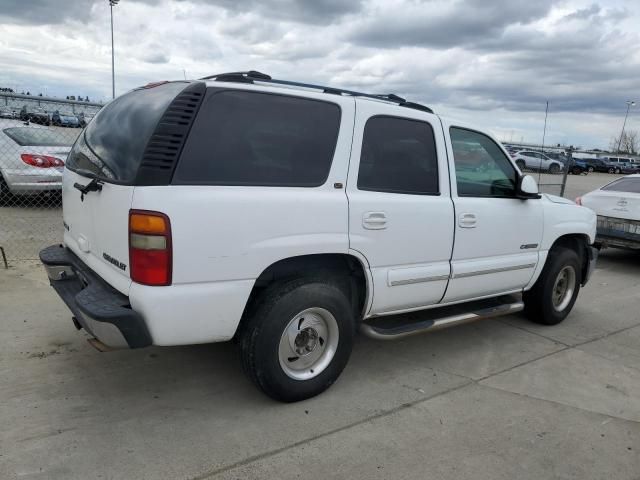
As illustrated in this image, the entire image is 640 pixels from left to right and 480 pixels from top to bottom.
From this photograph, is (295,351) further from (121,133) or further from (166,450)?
(121,133)

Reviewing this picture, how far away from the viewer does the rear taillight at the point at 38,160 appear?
820 cm

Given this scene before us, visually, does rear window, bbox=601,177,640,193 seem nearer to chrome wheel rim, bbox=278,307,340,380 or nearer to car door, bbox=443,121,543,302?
car door, bbox=443,121,543,302

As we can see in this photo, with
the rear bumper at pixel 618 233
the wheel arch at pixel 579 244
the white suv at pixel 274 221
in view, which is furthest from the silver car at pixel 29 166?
the rear bumper at pixel 618 233

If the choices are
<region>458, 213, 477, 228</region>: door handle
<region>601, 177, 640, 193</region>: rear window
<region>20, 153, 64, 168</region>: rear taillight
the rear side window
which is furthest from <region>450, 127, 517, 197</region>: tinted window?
<region>20, 153, 64, 168</region>: rear taillight

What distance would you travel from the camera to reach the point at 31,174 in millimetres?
8250

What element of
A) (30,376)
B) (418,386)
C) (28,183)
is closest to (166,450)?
(30,376)

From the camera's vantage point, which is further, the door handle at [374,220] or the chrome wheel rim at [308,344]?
the door handle at [374,220]

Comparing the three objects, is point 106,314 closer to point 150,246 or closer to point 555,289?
point 150,246

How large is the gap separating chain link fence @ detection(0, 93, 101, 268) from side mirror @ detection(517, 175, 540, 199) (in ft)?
17.1

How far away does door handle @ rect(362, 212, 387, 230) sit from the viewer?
11.2 feet

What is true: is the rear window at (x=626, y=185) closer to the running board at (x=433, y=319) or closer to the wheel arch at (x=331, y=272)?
the running board at (x=433, y=319)

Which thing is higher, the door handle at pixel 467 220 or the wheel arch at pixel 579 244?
the door handle at pixel 467 220

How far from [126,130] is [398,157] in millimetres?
1815

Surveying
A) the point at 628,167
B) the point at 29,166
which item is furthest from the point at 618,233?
the point at 628,167
